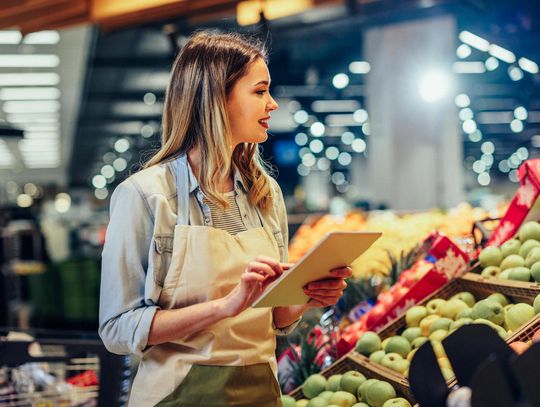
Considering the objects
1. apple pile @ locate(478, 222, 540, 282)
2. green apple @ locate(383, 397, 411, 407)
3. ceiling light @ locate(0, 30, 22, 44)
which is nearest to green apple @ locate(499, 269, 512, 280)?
apple pile @ locate(478, 222, 540, 282)

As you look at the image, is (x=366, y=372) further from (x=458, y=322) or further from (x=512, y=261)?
(x=512, y=261)

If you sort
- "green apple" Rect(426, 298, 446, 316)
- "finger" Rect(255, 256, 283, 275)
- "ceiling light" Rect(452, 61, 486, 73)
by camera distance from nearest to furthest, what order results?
"finger" Rect(255, 256, 283, 275), "green apple" Rect(426, 298, 446, 316), "ceiling light" Rect(452, 61, 486, 73)

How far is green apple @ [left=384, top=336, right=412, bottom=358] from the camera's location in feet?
9.66

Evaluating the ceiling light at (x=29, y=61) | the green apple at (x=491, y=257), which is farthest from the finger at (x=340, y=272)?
the ceiling light at (x=29, y=61)

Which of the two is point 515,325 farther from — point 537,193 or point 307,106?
point 307,106

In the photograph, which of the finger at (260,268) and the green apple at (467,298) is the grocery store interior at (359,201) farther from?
the finger at (260,268)

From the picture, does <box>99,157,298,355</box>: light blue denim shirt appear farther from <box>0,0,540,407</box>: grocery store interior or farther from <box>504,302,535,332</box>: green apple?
<box>504,302,535,332</box>: green apple

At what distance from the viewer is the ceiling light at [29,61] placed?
1311 centimetres

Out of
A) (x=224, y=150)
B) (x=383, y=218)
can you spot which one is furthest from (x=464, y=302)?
(x=383, y=218)

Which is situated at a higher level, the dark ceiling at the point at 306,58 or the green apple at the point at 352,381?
the dark ceiling at the point at 306,58

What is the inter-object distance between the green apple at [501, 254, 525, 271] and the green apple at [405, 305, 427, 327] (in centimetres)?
38

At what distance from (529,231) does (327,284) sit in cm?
161

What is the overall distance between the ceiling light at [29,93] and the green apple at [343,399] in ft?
48.3

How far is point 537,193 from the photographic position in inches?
133
